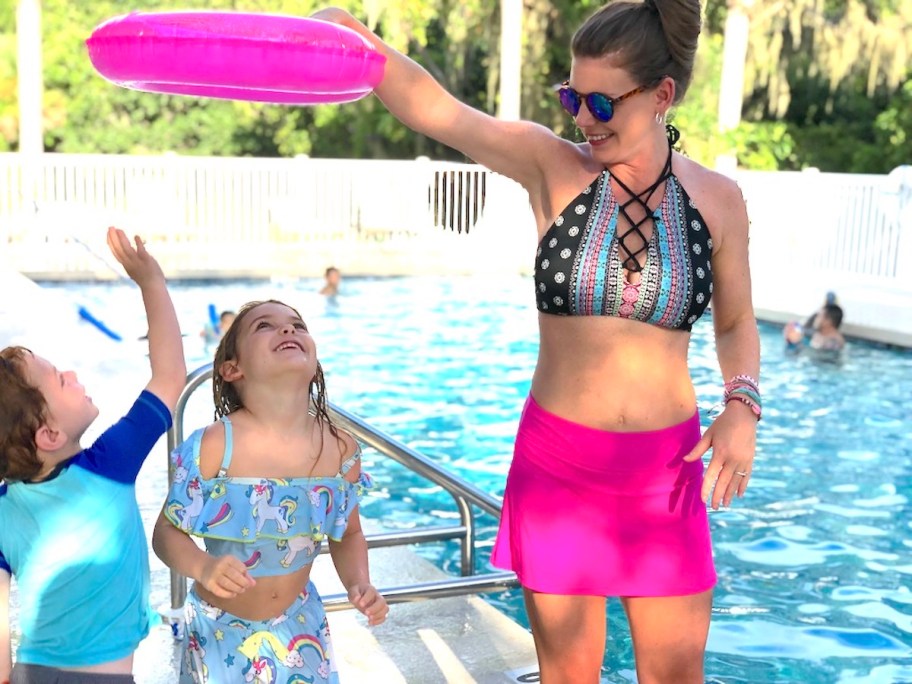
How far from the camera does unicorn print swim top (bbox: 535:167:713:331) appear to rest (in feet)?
7.72

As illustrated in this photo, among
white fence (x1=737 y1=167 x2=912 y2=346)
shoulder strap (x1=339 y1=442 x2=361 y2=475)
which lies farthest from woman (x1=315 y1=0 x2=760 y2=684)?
white fence (x1=737 y1=167 x2=912 y2=346)

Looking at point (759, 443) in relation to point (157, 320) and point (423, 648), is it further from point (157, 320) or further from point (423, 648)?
point (157, 320)

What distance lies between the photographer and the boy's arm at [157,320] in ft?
8.05

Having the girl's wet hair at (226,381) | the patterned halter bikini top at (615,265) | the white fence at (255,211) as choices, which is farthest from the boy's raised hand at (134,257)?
the white fence at (255,211)

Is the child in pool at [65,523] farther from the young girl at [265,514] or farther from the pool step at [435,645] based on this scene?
the pool step at [435,645]

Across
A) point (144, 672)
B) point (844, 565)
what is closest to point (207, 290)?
point (844, 565)

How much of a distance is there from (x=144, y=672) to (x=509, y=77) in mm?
18275

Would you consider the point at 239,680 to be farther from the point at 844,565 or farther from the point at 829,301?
the point at 829,301

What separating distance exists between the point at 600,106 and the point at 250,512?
101cm

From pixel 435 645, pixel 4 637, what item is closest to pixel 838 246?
pixel 435 645

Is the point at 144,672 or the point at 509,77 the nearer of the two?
the point at 144,672

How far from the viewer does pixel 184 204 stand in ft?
59.5

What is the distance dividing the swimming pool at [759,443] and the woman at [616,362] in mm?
2124

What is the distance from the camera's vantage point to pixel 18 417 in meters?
2.27
